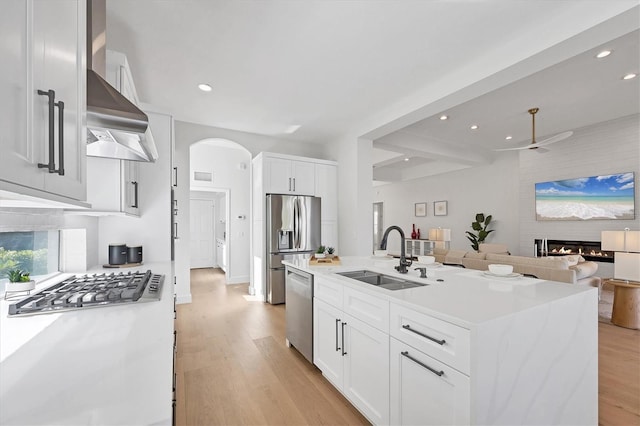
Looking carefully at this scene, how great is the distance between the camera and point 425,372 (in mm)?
1284

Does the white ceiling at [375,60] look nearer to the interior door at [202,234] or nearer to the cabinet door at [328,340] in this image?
the cabinet door at [328,340]

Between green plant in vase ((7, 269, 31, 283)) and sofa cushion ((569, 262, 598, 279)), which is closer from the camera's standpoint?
green plant in vase ((7, 269, 31, 283))

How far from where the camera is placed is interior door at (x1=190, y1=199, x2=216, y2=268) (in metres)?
7.77

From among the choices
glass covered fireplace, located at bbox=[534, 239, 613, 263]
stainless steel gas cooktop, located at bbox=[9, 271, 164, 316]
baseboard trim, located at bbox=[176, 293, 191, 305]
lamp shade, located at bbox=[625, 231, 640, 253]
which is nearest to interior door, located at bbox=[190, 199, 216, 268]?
baseboard trim, located at bbox=[176, 293, 191, 305]

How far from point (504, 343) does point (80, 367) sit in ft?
4.78

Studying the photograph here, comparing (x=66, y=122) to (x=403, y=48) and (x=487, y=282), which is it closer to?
(x=487, y=282)

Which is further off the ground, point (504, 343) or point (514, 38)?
point (514, 38)

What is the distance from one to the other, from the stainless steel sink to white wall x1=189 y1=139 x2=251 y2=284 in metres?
4.19

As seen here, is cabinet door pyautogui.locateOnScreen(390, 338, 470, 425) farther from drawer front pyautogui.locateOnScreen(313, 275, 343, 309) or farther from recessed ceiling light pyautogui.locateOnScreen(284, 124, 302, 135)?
recessed ceiling light pyautogui.locateOnScreen(284, 124, 302, 135)

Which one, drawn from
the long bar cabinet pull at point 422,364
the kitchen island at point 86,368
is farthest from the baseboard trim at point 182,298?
the long bar cabinet pull at point 422,364

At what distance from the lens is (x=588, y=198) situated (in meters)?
5.05

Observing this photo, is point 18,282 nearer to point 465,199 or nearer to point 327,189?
point 327,189

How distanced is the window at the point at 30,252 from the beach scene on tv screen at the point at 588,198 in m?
7.41

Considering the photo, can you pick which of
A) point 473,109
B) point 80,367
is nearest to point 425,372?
point 80,367
